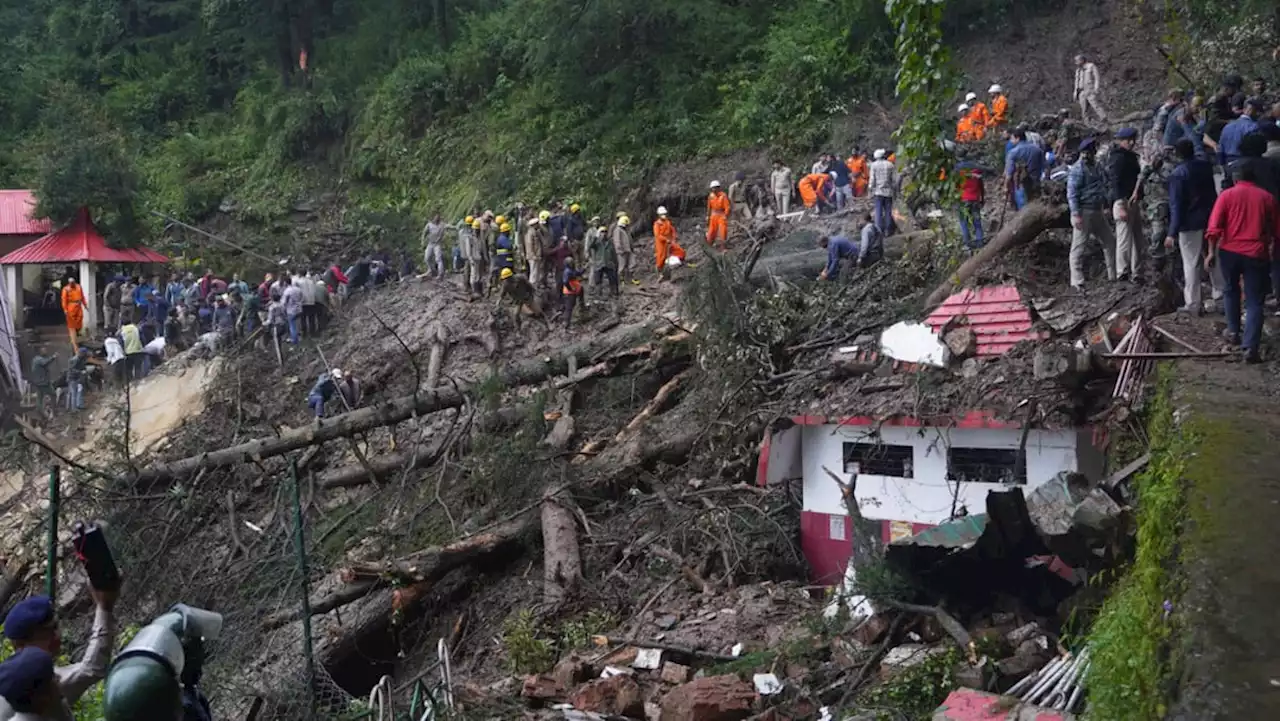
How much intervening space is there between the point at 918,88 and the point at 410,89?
2904 centimetres

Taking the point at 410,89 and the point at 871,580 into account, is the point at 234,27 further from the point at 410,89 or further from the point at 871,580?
the point at 871,580

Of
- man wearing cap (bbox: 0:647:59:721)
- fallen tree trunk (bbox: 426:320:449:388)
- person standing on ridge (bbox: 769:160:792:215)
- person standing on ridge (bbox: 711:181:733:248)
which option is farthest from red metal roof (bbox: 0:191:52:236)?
man wearing cap (bbox: 0:647:59:721)

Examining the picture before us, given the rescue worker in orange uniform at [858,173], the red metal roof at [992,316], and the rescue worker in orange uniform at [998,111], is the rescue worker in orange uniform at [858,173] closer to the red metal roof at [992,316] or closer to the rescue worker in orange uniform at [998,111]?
the rescue worker in orange uniform at [998,111]

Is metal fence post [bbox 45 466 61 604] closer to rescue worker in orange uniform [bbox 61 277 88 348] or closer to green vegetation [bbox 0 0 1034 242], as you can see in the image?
rescue worker in orange uniform [bbox 61 277 88 348]

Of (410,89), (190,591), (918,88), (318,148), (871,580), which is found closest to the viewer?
(918,88)

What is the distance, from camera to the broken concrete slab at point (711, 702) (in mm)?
7348

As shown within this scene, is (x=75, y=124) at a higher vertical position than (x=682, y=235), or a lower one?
higher

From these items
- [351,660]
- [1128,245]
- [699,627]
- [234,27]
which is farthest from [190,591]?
[234,27]

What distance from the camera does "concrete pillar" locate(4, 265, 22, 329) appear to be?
2714cm

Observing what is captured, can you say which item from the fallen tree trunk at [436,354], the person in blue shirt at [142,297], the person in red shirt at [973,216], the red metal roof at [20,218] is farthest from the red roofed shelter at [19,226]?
the person in red shirt at [973,216]

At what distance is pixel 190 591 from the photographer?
1129 centimetres

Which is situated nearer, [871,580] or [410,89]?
[871,580]

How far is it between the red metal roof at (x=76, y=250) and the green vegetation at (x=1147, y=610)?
27.6m

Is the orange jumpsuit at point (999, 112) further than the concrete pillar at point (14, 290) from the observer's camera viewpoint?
No
